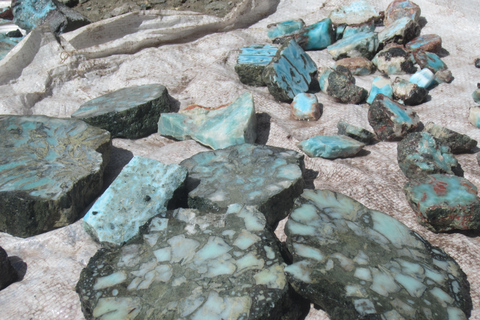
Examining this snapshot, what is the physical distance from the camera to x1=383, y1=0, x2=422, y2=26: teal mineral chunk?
3811mm

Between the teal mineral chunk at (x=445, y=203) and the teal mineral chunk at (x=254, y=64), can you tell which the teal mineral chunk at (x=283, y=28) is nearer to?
the teal mineral chunk at (x=254, y=64)

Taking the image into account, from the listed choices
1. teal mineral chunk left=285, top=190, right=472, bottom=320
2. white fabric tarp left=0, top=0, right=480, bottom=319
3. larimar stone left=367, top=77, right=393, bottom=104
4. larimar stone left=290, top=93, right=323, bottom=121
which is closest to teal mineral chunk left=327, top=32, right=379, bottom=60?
white fabric tarp left=0, top=0, right=480, bottom=319

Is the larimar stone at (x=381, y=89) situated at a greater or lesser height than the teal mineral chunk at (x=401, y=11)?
lesser

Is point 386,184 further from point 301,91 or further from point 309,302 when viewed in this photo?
point 301,91

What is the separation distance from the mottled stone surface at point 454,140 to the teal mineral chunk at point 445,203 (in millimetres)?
438

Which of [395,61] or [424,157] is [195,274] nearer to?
[424,157]

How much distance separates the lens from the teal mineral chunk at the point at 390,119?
8.50ft

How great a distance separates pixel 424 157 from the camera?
228cm

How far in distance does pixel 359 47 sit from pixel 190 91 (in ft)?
4.60

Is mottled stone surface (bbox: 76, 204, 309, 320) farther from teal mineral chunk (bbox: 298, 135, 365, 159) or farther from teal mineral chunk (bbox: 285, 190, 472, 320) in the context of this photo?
teal mineral chunk (bbox: 298, 135, 365, 159)

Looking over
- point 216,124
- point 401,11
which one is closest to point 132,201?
point 216,124

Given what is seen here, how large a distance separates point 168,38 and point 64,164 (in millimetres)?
1870

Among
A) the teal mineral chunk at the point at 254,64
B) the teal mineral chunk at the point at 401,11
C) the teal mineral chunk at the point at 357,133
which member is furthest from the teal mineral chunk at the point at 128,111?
the teal mineral chunk at the point at 401,11

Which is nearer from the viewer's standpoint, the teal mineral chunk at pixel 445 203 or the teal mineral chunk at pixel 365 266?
the teal mineral chunk at pixel 365 266
